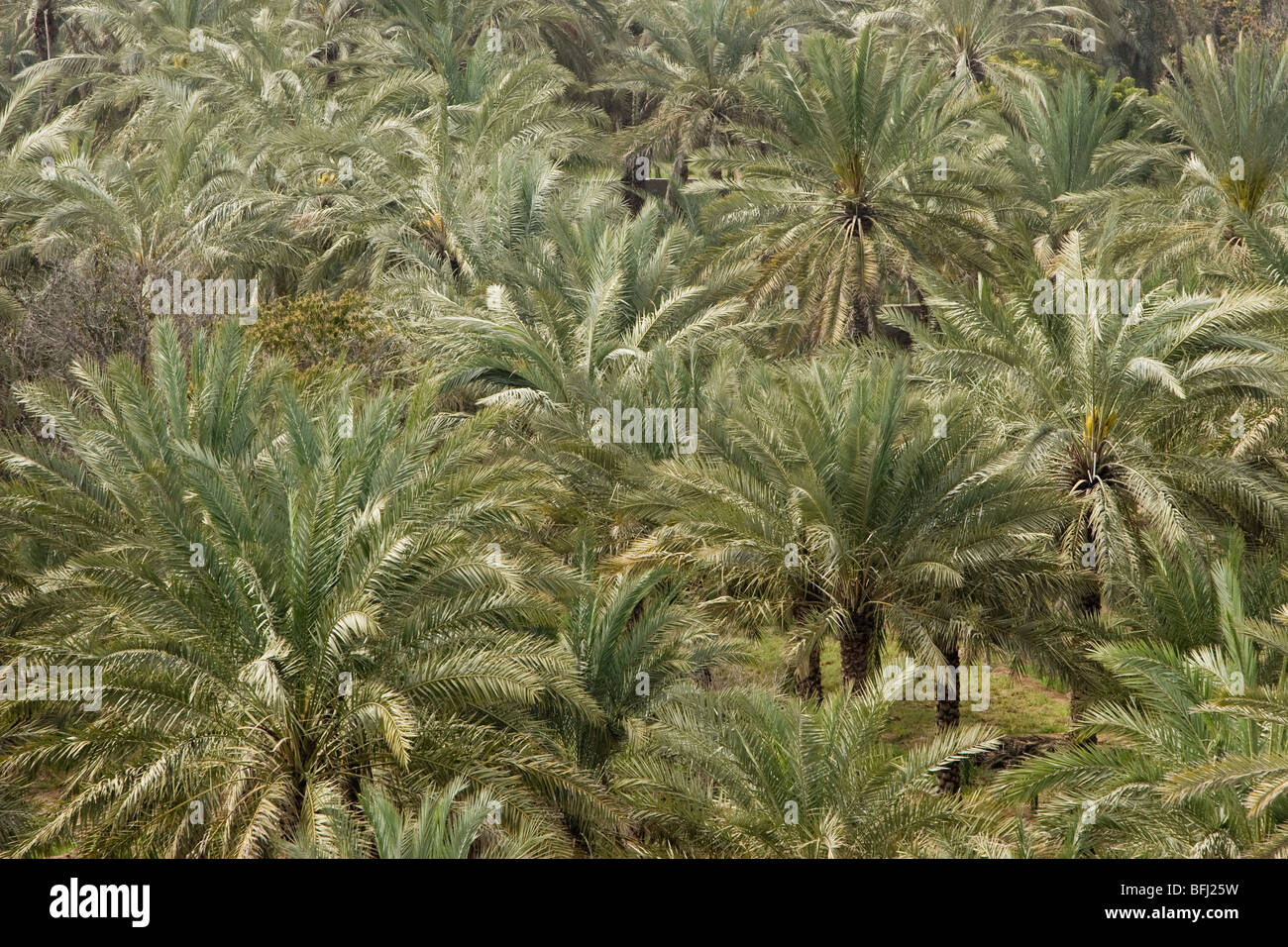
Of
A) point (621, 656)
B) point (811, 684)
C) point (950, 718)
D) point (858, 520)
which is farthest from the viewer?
point (950, 718)

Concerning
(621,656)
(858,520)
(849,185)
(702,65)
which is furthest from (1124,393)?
(702,65)

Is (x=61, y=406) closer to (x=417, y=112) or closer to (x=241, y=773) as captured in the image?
(x=241, y=773)

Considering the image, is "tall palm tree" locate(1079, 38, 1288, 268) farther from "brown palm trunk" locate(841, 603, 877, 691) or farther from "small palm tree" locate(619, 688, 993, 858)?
"small palm tree" locate(619, 688, 993, 858)

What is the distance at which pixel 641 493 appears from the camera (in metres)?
14.0

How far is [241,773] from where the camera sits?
32.4ft

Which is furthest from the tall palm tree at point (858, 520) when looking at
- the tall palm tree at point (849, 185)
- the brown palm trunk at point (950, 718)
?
the tall palm tree at point (849, 185)

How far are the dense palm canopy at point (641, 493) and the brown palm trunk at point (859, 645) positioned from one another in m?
0.05

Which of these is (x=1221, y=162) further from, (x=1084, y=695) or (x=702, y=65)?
(x=702, y=65)

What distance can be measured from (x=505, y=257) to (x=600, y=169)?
837 cm

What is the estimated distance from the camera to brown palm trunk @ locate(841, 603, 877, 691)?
13477 millimetres

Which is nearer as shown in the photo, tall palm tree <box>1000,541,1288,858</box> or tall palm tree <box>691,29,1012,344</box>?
tall palm tree <box>1000,541,1288,858</box>

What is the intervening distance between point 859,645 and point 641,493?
2.71 m

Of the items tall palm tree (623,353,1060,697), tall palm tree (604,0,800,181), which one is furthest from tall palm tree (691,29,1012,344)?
tall palm tree (604,0,800,181)

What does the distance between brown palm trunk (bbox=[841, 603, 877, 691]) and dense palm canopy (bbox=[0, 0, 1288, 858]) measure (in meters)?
0.05
